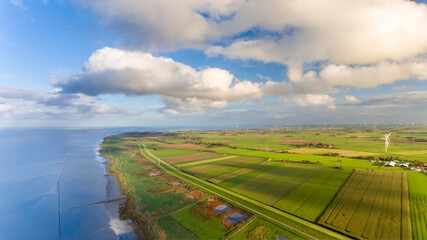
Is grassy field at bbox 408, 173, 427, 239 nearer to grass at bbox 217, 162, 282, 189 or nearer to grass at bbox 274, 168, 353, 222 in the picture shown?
grass at bbox 274, 168, 353, 222

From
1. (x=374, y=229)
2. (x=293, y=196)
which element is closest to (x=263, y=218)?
(x=293, y=196)

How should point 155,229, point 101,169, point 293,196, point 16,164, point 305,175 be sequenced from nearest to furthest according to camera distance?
point 155,229 < point 293,196 < point 305,175 < point 101,169 < point 16,164

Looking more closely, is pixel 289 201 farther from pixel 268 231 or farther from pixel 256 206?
pixel 268 231

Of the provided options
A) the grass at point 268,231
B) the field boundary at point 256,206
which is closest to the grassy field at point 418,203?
the field boundary at point 256,206

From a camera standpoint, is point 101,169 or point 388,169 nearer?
point 388,169

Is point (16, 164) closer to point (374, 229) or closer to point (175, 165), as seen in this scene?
point (175, 165)

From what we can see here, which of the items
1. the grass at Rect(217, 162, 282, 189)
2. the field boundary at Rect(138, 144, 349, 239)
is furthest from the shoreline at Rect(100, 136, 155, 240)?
the grass at Rect(217, 162, 282, 189)

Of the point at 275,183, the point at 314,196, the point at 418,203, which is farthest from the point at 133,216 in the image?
the point at 418,203
